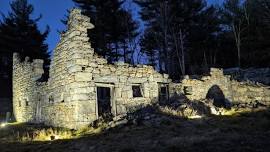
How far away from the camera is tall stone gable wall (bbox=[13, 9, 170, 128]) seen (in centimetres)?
1249

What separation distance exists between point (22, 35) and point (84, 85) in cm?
1786

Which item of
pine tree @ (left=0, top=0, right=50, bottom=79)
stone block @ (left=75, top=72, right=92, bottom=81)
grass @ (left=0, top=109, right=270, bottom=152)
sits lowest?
grass @ (left=0, top=109, right=270, bottom=152)

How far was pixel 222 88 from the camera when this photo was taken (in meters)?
19.3

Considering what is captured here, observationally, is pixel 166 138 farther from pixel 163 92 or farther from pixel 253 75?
pixel 253 75

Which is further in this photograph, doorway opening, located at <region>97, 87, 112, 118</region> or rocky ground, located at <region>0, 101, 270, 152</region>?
doorway opening, located at <region>97, 87, 112, 118</region>

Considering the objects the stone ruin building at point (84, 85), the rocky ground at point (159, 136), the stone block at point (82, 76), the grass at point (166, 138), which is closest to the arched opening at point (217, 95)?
the stone ruin building at point (84, 85)

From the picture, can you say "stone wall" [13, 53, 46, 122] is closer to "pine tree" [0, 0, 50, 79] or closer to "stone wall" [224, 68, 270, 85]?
"pine tree" [0, 0, 50, 79]

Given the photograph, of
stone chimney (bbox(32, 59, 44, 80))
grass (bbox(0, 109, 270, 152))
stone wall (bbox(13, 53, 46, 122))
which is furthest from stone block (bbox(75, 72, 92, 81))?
stone chimney (bbox(32, 59, 44, 80))

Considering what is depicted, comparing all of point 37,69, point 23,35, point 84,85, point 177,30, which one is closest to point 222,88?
point 84,85

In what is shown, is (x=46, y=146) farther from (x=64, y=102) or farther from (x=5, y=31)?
(x=5, y=31)

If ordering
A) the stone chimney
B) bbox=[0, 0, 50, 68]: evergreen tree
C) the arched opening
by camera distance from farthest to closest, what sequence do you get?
1. bbox=[0, 0, 50, 68]: evergreen tree
2. the arched opening
3. the stone chimney

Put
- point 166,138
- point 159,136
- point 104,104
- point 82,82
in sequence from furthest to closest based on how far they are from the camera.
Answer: point 104,104 → point 82,82 → point 159,136 → point 166,138

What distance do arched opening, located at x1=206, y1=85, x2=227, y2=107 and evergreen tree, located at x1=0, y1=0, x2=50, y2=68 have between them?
1571 cm

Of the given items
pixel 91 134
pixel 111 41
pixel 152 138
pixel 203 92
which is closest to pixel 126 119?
pixel 91 134
